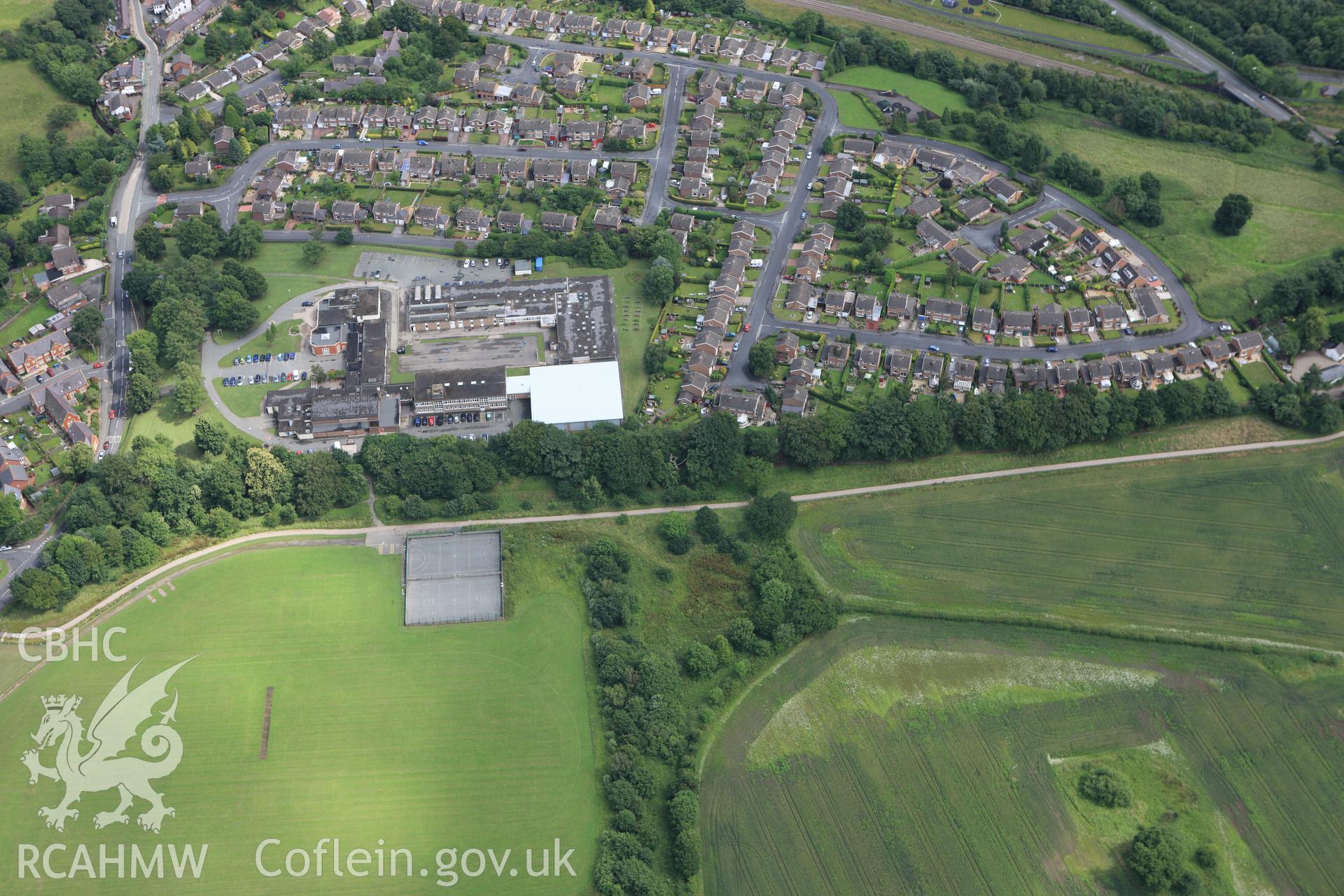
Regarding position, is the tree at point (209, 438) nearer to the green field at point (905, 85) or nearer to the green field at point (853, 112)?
the green field at point (853, 112)

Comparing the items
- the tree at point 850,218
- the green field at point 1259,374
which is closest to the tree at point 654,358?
the tree at point 850,218

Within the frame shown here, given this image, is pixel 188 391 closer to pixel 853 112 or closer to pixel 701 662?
pixel 701 662

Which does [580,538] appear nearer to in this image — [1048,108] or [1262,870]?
[1262,870]

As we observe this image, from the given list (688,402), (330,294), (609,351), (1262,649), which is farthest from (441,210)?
(1262,649)

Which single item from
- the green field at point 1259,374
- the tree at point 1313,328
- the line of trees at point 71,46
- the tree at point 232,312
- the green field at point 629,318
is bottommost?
the tree at point 232,312

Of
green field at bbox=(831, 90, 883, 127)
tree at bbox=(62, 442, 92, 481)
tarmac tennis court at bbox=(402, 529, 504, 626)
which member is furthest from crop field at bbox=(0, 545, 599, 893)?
green field at bbox=(831, 90, 883, 127)

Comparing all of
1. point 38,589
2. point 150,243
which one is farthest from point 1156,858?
point 150,243
